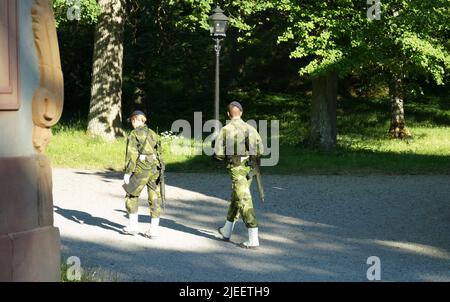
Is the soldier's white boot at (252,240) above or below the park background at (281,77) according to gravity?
below

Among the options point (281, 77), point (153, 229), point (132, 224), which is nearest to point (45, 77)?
point (153, 229)

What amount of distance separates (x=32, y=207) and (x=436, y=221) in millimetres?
8536

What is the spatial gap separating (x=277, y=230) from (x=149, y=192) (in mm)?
2257

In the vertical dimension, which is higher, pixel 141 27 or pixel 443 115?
pixel 141 27

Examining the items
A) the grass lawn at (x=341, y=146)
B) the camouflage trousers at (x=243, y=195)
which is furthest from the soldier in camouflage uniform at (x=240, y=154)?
the grass lawn at (x=341, y=146)

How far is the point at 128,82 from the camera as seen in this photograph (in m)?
34.1

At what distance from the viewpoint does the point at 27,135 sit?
7738 mm

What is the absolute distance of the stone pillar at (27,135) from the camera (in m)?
7.47

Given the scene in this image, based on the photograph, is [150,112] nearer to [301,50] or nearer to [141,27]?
[141,27]

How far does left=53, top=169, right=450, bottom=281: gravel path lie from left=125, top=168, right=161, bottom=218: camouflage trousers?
41 centimetres

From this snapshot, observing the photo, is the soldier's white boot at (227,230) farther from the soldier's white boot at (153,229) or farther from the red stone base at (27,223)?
the red stone base at (27,223)

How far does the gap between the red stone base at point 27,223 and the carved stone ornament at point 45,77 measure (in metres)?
0.25

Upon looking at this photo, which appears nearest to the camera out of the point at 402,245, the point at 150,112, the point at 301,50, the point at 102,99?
the point at 402,245

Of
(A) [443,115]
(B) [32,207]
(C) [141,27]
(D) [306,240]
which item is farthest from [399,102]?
(B) [32,207]
